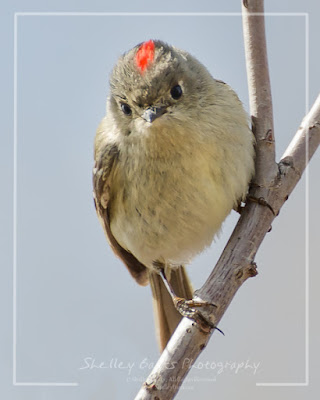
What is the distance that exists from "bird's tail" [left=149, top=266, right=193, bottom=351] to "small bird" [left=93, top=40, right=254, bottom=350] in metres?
0.39

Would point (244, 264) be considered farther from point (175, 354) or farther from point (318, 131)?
point (318, 131)

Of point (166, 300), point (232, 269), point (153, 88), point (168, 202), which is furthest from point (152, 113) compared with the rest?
point (166, 300)

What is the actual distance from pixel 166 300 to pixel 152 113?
1.23 meters

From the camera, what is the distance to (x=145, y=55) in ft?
8.54

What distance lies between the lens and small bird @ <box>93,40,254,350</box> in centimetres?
258

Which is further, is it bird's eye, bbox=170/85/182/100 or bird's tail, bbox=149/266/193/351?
bird's tail, bbox=149/266/193/351

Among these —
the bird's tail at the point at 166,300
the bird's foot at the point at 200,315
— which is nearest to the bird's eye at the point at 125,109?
the bird's foot at the point at 200,315

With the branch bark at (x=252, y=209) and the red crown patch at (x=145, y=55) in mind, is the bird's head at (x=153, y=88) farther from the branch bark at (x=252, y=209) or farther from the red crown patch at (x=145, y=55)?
the branch bark at (x=252, y=209)

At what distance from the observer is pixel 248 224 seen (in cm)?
244

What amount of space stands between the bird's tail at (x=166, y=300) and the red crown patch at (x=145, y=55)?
1.28 metres

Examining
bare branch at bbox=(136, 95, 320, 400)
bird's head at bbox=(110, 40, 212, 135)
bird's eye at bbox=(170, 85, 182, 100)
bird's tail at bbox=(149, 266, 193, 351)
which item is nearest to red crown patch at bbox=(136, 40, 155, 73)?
bird's head at bbox=(110, 40, 212, 135)

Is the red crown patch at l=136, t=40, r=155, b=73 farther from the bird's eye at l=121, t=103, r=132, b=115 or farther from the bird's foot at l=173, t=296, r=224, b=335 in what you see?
the bird's foot at l=173, t=296, r=224, b=335

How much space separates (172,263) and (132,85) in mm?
1089

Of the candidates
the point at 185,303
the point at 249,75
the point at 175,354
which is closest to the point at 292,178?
the point at 249,75
